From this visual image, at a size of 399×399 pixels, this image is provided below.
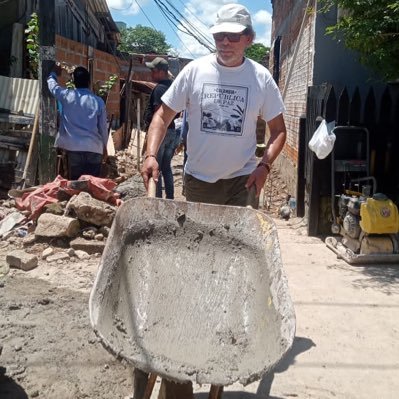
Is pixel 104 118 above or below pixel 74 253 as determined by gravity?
above

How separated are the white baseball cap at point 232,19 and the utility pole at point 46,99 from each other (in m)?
4.33

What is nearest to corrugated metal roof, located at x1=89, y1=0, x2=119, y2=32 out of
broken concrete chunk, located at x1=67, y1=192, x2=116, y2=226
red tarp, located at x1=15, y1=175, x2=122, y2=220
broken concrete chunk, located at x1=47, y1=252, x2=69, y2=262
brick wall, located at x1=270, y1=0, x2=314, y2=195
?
brick wall, located at x1=270, y1=0, x2=314, y2=195

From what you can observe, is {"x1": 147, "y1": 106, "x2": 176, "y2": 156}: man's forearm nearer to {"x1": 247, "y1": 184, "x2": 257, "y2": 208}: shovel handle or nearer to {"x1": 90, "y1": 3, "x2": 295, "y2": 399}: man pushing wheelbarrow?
{"x1": 90, "y1": 3, "x2": 295, "y2": 399}: man pushing wheelbarrow

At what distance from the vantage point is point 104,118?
6527mm

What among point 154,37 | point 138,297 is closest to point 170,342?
point 138,297

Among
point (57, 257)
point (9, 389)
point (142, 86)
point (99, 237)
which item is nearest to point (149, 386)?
point (9, 389)

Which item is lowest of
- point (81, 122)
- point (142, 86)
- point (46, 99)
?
point (81, 122)

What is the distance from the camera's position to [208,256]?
9.86 ft

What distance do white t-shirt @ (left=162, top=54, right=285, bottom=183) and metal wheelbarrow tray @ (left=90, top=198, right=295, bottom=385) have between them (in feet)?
1.49

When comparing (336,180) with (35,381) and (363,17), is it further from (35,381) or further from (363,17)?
(35,381)

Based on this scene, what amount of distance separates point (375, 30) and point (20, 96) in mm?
5489

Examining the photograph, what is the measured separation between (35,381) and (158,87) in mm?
4222

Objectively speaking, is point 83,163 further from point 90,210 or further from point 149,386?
point 149,386

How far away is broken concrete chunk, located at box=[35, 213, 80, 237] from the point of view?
5680 mm
